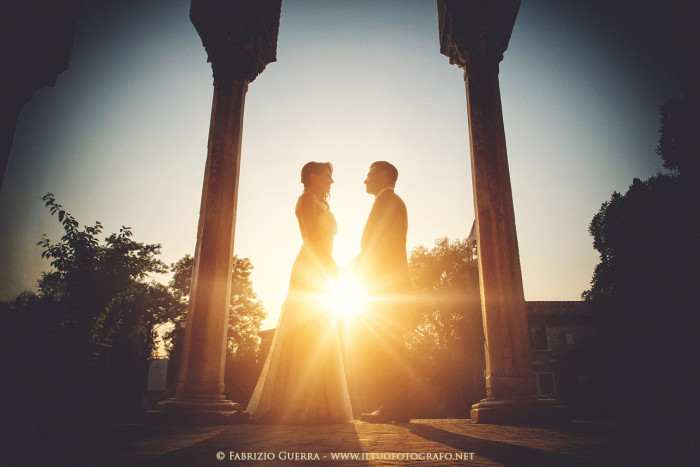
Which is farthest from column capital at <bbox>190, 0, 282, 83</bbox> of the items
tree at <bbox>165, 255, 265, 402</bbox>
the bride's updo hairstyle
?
tree at <bbox>165, 255, 265, 402</bbox>

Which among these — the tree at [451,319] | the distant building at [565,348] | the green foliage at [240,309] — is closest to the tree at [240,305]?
the green foliage at [240,309]

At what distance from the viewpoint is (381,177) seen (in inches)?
178

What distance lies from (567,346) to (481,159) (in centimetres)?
3189

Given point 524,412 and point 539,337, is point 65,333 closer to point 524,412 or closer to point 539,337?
point 524,412

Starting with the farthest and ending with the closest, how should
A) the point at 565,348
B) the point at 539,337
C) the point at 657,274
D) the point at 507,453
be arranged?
the point at 539,337 → the point at 565,348 → the point at 657,274 → the point at 507,453

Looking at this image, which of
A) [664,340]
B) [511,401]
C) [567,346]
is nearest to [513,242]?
[511,401]

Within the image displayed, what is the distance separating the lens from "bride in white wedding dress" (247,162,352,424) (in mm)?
3984

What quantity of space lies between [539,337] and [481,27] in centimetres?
3141

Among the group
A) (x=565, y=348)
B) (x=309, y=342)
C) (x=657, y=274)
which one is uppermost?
(x=657, y=274)

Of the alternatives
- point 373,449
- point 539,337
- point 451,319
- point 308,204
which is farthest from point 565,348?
point 373,449

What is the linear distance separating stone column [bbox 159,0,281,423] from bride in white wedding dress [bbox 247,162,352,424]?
58 cm

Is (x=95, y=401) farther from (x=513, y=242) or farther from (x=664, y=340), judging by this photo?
(x=664, y=340)

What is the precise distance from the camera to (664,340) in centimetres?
1475

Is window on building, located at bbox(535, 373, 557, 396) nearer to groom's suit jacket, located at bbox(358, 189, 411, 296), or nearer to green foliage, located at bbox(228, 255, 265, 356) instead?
green foliage, located at bbox(228, 255, 265, 356)
